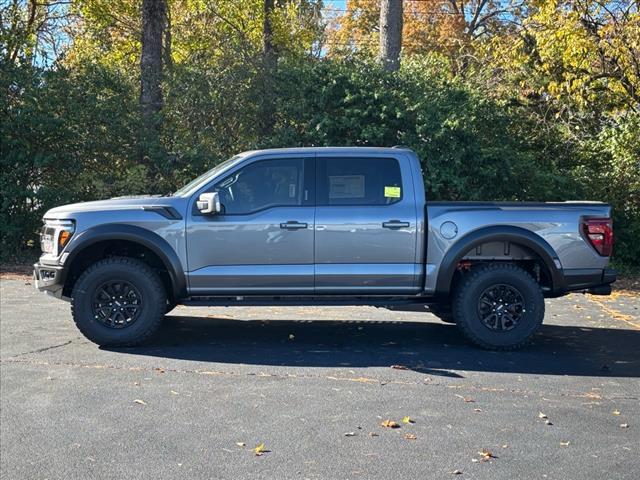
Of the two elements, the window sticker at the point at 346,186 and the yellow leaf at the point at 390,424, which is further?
the window sticker at the point at 346,186

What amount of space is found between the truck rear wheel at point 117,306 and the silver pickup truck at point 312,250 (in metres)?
0.01

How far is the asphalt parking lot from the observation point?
4438mm

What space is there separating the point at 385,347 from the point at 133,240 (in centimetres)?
274

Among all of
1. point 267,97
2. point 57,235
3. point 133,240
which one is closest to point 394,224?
point 133,240

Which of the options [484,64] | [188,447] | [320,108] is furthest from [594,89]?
[188,447]

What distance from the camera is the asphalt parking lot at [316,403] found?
4.44 metres

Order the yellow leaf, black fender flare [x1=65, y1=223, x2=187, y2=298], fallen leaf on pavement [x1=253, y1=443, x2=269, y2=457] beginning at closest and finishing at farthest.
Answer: fallen leaf on pavement [x1=253, y1=443, x2=269, y2=457] < the yellow leaf < black fender flare [x1=65, y1=223, x2=187, y2=298]

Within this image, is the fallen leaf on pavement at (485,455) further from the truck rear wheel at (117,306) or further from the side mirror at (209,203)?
the truck rear wheel at (117,306)

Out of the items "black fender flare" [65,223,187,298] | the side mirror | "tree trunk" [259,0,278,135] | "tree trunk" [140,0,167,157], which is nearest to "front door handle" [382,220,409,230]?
the side mirror

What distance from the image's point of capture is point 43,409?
5.42 meters

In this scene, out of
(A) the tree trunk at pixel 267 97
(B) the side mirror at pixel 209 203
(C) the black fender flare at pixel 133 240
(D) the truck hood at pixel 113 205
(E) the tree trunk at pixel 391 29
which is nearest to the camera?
(B) the side mirror at pixel 209 203

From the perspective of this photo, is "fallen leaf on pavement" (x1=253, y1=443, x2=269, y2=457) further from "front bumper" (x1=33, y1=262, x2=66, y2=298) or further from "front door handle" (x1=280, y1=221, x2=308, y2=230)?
"front bumper" (x1=33, y1=262, x2=66, y2=298)

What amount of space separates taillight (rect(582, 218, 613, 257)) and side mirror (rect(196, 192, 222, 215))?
365 cm

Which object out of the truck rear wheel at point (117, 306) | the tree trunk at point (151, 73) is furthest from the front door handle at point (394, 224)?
the tree trunk at point (151, 73)
